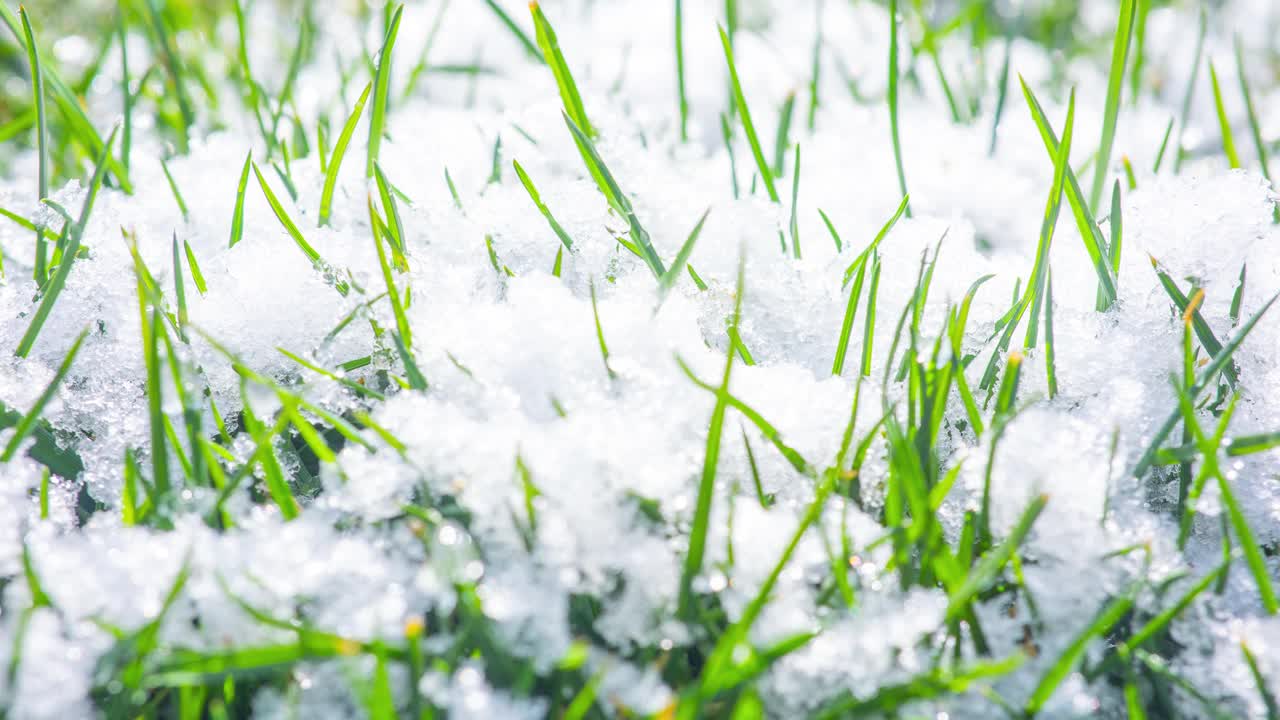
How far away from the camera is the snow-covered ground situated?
0.58 meters

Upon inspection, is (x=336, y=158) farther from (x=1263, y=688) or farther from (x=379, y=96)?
(x=1263, y=688)

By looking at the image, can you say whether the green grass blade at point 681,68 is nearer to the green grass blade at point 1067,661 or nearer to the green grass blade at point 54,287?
the green grass blade at point 54,287

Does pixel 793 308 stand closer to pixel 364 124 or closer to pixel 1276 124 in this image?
pixel 364 124

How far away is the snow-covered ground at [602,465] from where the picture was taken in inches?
23.0

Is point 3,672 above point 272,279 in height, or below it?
below

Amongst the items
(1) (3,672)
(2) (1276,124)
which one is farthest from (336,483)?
(2) (1276,124)

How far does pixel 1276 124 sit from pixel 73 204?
1.80 metres

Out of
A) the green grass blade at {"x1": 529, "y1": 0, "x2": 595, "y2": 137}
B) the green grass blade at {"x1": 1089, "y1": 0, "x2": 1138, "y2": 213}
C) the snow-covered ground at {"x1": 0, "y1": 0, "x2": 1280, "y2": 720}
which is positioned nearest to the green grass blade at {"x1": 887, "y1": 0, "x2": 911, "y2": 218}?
the snow-covered ground at {"x1": 0, "y1": 0, "x2": 1280, "y2": 720}

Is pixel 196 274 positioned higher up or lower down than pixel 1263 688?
higher up

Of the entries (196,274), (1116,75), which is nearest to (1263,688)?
(1116,75)

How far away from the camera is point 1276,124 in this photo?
1.58 metres

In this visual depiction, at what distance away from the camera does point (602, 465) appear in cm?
64

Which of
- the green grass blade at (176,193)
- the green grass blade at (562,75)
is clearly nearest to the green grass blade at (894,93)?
the green grass blade at (562,75)

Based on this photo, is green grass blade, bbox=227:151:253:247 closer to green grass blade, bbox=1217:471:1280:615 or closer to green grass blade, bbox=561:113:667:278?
green grass blade, bbox=561:113:667:278
